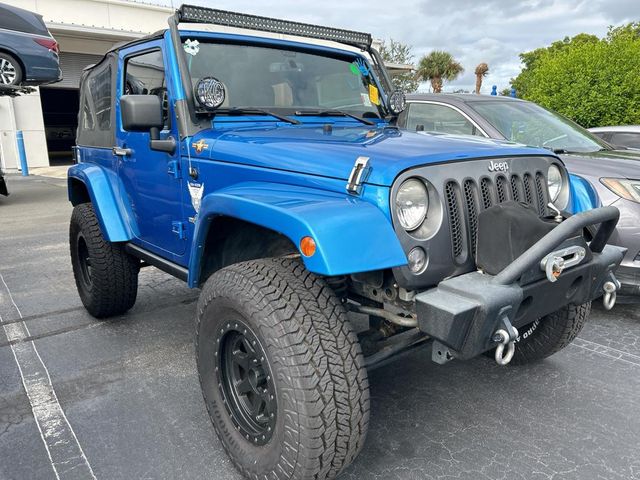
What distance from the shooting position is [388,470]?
229 centimetres

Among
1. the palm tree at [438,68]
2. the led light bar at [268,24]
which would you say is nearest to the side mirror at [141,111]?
the led light bar at [268,24]

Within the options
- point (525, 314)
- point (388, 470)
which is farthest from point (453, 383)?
point (525, 314)

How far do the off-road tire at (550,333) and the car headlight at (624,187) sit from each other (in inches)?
58.1

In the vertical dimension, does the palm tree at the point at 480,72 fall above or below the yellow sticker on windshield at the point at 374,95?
above

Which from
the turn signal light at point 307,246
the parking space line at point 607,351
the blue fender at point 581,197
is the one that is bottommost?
the parking space line at point 607,351

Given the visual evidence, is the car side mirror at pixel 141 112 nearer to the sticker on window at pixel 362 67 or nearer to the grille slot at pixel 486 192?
the sticker on window at pixel 362 67

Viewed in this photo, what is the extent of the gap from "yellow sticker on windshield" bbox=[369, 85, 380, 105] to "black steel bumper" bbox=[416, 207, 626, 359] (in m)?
1.89

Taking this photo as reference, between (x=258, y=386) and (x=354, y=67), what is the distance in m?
2.36

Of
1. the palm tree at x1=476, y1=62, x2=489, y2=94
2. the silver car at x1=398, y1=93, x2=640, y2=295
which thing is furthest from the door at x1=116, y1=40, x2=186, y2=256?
the palm tree at x1=476, y1=62, x2=489, y2=94

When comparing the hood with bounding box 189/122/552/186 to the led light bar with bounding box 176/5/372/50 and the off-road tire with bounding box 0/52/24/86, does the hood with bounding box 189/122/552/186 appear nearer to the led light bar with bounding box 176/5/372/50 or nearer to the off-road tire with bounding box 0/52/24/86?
the led light bar with bounding box 176/5/372/50

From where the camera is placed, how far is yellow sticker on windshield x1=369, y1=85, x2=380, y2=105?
3561 mm

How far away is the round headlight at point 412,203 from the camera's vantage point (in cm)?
199

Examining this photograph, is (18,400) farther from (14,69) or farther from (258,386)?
(14,69)

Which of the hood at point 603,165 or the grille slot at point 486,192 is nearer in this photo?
the grille slot at point 486,192
